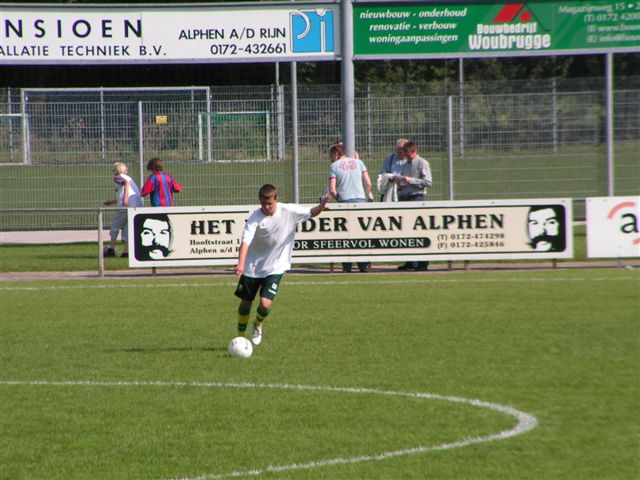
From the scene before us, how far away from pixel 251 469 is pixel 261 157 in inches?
646

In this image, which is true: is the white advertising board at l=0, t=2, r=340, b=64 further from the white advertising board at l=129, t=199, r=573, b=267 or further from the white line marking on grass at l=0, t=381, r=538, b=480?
the white line marking on grass at l=0, t=381, r=538, b=480

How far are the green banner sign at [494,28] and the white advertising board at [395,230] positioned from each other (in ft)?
13.9

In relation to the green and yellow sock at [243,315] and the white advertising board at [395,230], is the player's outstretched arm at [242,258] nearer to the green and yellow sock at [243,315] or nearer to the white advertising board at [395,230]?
the green and yellow sock at [243,315]

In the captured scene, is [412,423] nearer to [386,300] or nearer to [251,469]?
[251,469]

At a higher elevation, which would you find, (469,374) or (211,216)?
(211,216)

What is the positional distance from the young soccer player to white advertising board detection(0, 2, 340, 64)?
31.9 ft

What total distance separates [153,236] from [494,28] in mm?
7538

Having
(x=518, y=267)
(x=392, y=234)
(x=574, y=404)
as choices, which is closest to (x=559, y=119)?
(x=518, y=267)

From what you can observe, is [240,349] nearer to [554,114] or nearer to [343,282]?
[343,282]

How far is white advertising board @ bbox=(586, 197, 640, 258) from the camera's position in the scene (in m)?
18.5

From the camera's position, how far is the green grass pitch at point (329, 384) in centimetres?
780

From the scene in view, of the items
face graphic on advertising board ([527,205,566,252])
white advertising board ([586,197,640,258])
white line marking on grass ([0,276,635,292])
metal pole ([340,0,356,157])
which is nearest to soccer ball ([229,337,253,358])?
white line marking on grass ([0,276,635,292])

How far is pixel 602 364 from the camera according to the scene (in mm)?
10953

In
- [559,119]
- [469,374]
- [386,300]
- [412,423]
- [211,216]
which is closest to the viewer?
[412,423]
